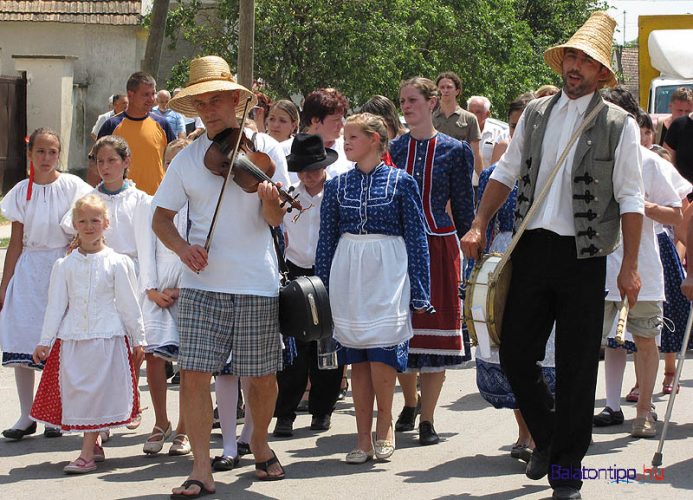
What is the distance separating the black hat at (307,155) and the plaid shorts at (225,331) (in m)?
1.60

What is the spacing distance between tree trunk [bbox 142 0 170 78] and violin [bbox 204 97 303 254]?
12.3 metres

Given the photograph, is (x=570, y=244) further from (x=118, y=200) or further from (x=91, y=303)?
(x=118, y=200)

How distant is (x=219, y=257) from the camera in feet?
21.7

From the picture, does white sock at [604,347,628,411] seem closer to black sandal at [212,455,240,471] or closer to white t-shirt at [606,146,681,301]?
white t-shirt at [606,146,681,301]

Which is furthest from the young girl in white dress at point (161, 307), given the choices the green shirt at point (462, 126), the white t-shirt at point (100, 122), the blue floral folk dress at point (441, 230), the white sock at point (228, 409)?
the green shirt at point (462, 126)

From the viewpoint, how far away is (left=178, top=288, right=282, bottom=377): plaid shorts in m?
6.57

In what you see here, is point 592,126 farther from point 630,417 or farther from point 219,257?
point 630,417

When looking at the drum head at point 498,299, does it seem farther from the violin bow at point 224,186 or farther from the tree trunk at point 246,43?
the tree trunk at point 246,43

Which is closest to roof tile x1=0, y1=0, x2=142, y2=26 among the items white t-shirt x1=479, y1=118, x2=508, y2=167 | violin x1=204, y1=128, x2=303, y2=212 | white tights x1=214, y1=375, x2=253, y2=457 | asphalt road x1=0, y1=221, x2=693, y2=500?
white t-shirt x1=479, y1=118, x2=508, y2=167

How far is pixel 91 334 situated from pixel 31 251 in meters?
1.10

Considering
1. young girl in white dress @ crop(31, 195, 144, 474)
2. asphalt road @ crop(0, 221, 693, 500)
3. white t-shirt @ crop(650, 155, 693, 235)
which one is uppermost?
white t-shirt @ crop(650, 155, 693, 235)

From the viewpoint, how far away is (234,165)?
21.3ft

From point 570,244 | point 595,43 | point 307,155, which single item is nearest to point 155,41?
point 307,155

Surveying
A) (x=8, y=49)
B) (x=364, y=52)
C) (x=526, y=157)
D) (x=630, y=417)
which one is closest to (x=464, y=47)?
(x=364, y=52)
